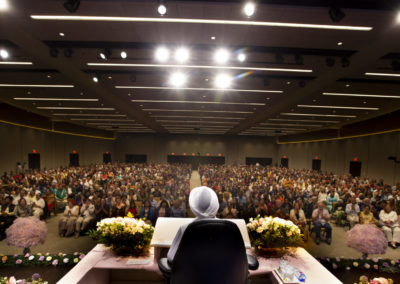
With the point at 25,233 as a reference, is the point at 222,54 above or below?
above

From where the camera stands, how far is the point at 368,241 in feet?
14.9

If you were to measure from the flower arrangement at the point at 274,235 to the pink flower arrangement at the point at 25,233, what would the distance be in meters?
3.60

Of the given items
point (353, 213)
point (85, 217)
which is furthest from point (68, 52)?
point (353, 213)

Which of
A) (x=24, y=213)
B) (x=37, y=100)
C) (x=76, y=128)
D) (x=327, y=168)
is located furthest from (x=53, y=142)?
(x=327, y=168)

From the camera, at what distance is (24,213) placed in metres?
7.30

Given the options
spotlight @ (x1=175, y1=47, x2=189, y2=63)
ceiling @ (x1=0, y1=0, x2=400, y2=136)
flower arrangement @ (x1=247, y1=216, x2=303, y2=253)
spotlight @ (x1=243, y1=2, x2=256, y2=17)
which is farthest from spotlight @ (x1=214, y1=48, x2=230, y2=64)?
flower arrangement @ (x1=247, y1=216, x2=303, y2=253)

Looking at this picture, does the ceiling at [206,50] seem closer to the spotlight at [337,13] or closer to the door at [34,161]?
the spotlight at [337,13]

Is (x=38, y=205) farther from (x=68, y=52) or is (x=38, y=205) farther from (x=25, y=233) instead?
(x=68, y=52)

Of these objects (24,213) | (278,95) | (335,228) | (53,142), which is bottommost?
(335,228)

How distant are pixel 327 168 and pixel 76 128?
23.5 m

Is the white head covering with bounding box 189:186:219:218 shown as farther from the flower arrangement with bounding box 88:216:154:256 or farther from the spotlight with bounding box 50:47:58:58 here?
the spotlight with bounding box 50:47:58:58

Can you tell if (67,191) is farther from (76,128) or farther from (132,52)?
(76,128)

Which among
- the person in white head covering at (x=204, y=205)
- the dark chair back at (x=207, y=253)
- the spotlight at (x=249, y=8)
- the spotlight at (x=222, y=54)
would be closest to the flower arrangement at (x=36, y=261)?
the person in white head covering at (x=204, y=205)

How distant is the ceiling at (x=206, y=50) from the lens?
4375 mm
